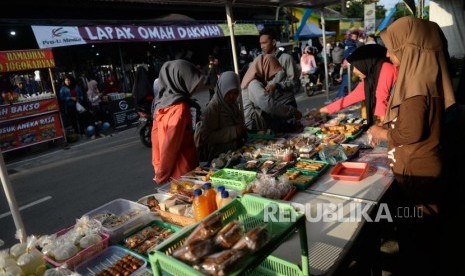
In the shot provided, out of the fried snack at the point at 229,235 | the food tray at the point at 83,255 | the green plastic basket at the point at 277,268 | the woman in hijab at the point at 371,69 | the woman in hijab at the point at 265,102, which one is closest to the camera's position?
the fried snack at the point at 229,235

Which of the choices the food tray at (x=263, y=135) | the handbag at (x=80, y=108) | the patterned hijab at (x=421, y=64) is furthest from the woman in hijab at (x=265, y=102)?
the handbag at (x=80, y=108)

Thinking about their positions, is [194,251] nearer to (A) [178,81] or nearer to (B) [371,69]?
(A) [178,81]

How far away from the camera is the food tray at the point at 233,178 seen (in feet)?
7.36

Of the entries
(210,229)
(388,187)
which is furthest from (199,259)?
(388,187)

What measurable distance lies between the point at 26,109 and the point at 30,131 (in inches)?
19.7

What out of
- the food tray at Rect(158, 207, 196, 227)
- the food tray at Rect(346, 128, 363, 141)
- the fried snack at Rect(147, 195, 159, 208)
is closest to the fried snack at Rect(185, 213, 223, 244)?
the food tray at Rect(158, 207, 196, 227)

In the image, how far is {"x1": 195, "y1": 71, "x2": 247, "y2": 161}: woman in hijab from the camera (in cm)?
321

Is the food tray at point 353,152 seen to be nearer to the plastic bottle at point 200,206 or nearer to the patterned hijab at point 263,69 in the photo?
the plastic bottle at point 200,206

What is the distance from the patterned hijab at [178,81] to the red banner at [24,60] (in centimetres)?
636

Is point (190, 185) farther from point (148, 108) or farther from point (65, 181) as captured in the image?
point (148, 108)

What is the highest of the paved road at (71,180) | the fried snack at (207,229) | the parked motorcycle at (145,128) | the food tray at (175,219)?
the fried snack at (207,229)

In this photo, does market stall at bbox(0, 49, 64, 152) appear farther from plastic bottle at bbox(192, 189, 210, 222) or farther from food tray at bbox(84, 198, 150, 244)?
plastic bottle at bbox(192, 189, 210, 222)

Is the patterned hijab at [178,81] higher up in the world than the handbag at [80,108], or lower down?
higher up

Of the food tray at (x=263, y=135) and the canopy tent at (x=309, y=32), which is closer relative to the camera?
the food tray at (x=263, y=135)
